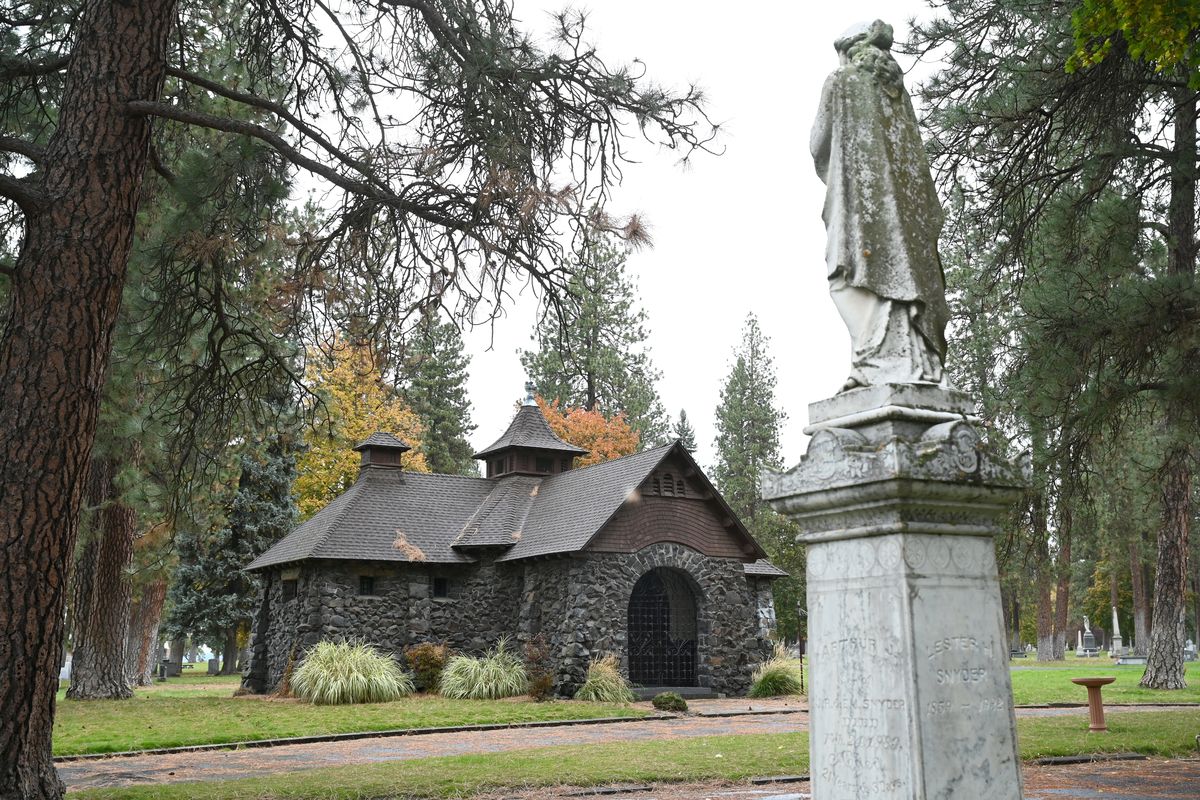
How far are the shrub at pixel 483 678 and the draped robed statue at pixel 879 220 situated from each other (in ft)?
60.6

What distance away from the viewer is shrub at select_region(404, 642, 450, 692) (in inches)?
923

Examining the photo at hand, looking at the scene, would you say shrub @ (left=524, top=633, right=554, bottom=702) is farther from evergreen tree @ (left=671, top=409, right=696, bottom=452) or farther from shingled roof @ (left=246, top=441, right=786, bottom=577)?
evergreen tree @ (left=671, top=409, right=696, bottom=452)

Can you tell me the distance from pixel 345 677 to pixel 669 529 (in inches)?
302

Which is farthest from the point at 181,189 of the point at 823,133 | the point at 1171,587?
the point at 1171,587

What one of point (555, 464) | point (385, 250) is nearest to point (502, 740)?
point (385, 250)

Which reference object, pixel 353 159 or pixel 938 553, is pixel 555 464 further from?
pixel 938 553

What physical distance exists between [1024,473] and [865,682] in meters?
1.19

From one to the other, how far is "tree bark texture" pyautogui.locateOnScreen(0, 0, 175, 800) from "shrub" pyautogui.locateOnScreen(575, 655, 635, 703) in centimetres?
1451

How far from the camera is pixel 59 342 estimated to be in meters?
7.59

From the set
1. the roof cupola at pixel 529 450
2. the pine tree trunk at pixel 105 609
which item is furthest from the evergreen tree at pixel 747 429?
the pine tree trunk at pixel 105 609

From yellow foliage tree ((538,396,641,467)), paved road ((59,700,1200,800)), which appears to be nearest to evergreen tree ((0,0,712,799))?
paved road ((59,700,1200,800))

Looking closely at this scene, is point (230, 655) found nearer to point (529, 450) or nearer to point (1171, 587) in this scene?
point (529, 450)

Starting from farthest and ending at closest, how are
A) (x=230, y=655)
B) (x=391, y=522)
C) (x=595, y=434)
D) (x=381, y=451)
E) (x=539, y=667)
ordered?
(x=230, y=655), (x=595, y=434), (x=381, y=451), (x=391, y=522), (x=539, y=667)

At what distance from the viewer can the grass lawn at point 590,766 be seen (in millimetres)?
9172
